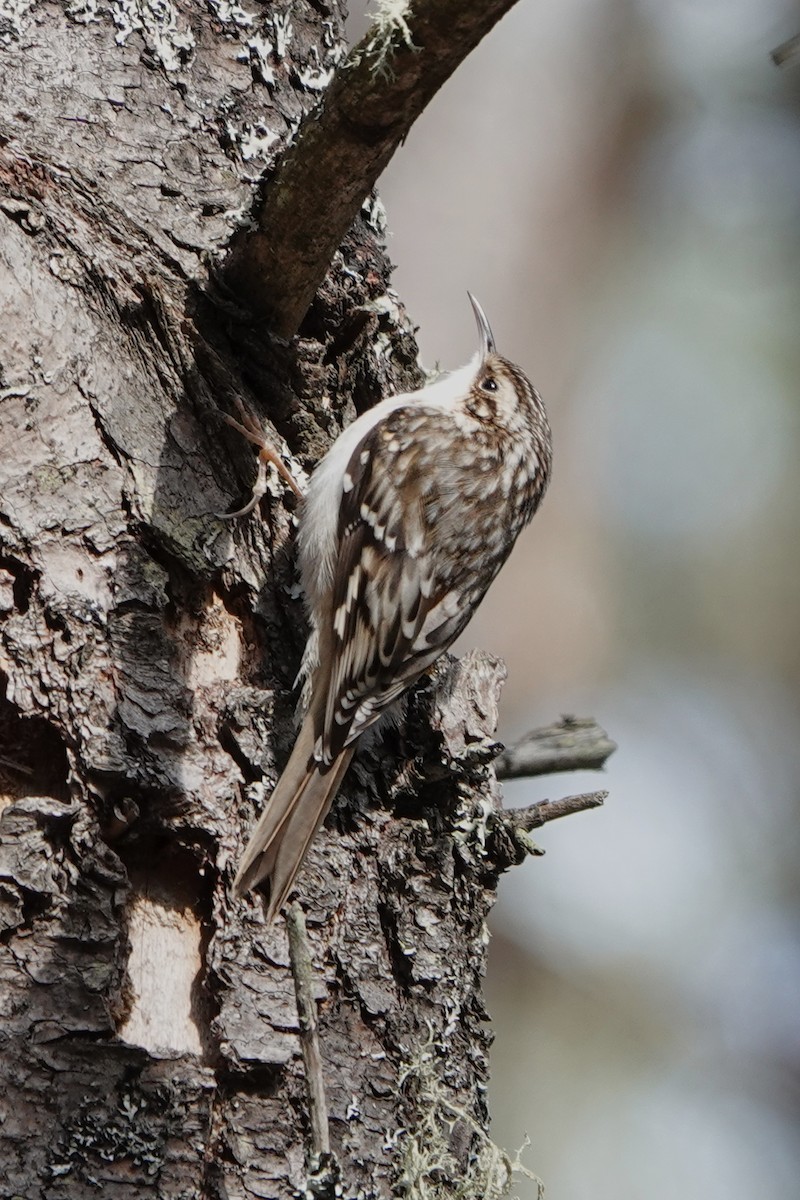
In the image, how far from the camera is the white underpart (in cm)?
225

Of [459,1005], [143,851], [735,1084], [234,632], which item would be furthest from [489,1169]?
[735,1084]

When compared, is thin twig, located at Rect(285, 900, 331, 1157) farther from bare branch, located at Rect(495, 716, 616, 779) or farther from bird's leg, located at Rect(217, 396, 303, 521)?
bare branch, located at Rect(495, 716, 616, 779)

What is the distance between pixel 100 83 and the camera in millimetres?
2189

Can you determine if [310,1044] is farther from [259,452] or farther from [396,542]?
[396,542]

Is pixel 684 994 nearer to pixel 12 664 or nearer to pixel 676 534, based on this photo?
pixel 676 534

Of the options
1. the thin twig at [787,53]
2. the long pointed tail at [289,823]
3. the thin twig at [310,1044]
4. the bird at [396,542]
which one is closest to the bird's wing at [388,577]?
the bird at [396,542]

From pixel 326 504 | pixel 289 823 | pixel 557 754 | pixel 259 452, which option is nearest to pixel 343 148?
pixel 259 452

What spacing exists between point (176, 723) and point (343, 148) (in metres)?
0.79

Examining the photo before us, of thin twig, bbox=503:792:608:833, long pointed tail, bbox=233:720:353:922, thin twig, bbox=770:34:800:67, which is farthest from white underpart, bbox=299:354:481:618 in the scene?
thin twig, bbox=770:34:800:67

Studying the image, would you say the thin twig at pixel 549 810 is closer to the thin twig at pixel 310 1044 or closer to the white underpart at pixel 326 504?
the white underpart at pixel 326 504

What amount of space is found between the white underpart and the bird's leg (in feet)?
0.39

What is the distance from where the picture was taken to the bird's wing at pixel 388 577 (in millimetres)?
2248

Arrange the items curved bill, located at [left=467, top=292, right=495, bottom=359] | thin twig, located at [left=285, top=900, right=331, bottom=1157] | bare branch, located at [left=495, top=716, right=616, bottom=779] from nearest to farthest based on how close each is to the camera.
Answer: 1. thin twig, located at [left=285, top=900, right=331, bottom=1157]
2. bare branch, located at [left=495, top=716, right=616, bottom=779]
3. curved bill, located at [left=467, top=292, right=495, bottom=359]

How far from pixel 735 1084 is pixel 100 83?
4.09 m
